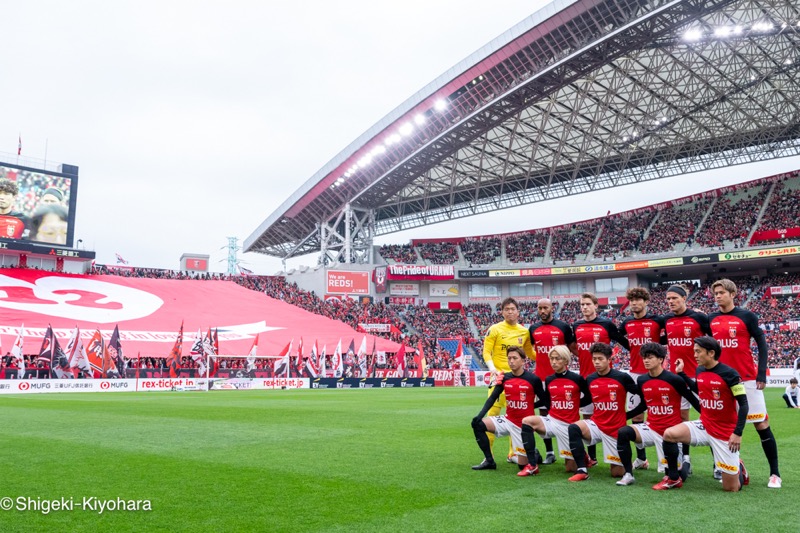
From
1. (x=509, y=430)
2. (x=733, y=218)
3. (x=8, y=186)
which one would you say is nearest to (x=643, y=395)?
(x=509, y=430)

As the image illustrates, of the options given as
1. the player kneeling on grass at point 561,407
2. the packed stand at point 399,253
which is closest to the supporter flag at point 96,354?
the player kneeling on grass at point 561,407

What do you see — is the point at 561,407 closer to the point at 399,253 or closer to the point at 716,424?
the point at 716,424

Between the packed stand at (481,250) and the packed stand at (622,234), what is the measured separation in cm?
1131

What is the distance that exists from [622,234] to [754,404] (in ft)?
200

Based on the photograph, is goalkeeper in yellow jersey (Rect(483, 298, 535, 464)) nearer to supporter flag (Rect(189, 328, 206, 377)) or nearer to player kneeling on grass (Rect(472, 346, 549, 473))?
player kneeling on grass (Rect(472, 346, 549, 473))

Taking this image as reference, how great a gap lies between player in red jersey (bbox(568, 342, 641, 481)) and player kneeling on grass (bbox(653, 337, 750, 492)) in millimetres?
695

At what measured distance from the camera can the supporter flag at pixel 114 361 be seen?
3475 cm

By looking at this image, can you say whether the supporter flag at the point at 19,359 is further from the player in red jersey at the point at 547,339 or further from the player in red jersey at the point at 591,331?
the player in red jersey at the point at 591,331

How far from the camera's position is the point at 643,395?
789 centimetres

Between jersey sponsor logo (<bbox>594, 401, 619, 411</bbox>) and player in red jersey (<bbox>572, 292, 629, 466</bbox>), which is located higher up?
player in red jersey (<bbox>572, 292, 629, 466</bbox>)

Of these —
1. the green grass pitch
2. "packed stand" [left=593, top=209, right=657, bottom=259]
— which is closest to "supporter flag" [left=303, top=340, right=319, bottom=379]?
the green grass pitch

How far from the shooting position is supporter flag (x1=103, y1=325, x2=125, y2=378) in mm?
34750

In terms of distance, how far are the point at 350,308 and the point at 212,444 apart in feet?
169

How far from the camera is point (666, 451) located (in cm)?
722
